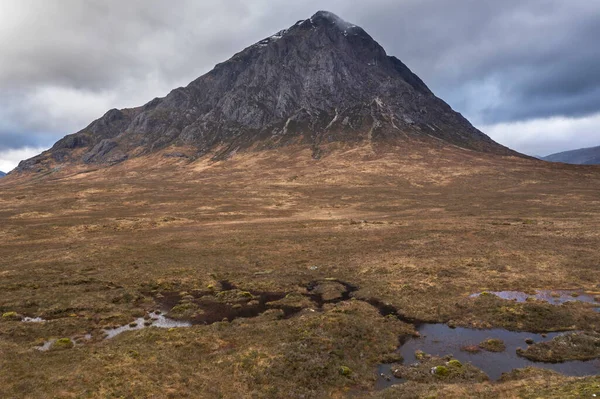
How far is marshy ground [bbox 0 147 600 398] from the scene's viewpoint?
22891 mm

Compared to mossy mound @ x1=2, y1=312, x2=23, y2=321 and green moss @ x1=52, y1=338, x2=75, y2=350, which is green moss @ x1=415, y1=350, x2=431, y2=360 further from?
mossy mound @ x1=2, y1=312, x2=23, y2=321

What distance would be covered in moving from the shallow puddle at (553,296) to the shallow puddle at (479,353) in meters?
8.11

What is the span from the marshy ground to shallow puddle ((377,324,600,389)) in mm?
810

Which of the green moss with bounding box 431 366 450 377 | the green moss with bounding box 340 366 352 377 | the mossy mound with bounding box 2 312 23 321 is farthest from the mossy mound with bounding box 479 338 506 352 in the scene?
the mossy mound with bounding box 2 312 23 321

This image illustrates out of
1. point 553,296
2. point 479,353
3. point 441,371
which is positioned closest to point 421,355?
point 441,371

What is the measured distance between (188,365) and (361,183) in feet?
462

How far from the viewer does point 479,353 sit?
1056 inches

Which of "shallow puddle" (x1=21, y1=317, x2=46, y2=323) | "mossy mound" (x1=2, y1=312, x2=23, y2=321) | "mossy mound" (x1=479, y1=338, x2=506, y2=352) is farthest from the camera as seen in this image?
"mossy mound" (x1=2, y1=312, x2=23, y2=321)

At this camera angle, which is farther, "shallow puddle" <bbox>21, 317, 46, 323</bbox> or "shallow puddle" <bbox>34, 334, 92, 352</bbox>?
"shallow puddle" <bbox>21, 317, 46, 323</bbox>

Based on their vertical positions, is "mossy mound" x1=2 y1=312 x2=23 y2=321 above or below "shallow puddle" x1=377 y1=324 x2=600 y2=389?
above

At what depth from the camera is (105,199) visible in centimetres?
12500

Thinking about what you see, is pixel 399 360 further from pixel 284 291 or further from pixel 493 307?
pixel 284 291

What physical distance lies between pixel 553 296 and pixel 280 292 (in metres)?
30.1

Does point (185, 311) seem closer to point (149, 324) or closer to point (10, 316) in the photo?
point (149, 324)
